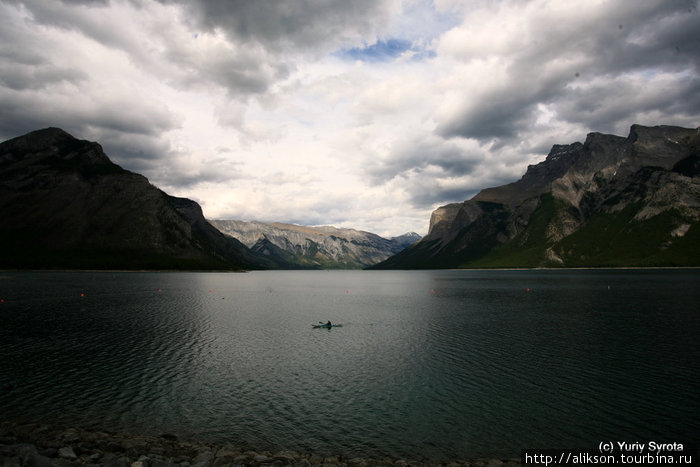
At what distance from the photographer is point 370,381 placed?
134 feet

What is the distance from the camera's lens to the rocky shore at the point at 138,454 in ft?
71.1

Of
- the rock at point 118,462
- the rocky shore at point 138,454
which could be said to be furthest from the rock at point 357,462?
the rock at point 118,462

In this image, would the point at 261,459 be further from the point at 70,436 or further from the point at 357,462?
the point at 70,436

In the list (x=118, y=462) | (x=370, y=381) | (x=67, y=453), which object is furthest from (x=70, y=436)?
(x=370, y=381)

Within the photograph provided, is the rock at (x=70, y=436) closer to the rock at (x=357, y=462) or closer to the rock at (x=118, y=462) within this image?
the rock at (x=118, y=462)

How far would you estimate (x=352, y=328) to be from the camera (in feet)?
247

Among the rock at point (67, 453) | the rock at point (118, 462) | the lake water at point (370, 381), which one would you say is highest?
the rock at point (118, 462)

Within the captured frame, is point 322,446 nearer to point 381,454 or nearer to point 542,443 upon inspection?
point 381,454

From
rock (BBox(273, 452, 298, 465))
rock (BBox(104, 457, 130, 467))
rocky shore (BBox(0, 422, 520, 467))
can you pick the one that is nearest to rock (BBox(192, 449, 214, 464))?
rocky shore (BBox(0, 422, 520, 467))

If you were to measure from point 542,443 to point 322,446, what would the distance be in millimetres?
15507

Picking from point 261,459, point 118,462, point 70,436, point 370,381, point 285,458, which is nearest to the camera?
point 118,462

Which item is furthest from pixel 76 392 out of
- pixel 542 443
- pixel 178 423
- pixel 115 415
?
pixel 542 443

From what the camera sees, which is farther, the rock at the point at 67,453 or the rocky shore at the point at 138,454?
the rock at the point at 67,453

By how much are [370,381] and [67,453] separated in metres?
26.6
